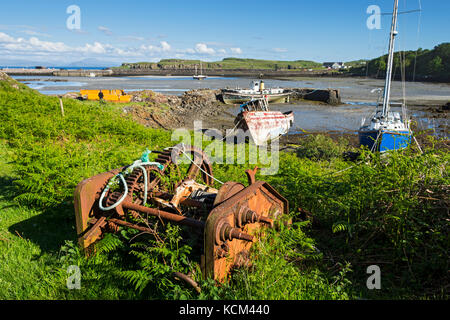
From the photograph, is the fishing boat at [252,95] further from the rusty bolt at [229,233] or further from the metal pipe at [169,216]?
the rusty bolt at [229,233]

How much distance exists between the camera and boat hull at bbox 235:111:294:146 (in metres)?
21.5

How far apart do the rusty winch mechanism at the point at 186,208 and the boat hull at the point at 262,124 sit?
16949 mm

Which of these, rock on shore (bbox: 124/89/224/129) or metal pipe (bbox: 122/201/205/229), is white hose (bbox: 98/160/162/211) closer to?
metal pipe (bbox: 122/201/205/229)

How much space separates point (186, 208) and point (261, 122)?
18.6 meters

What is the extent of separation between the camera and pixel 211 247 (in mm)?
3045

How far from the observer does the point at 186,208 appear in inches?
173

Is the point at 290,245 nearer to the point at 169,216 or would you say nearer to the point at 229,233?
the point at 229,233

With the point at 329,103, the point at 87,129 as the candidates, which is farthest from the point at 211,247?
the point at 329,103

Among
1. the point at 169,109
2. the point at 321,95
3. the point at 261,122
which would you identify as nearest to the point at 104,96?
the point at 169,109

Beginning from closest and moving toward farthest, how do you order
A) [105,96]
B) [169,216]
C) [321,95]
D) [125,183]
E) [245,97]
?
[169,216] < [125,183] < [105,96] < [245,97] < [321,95]

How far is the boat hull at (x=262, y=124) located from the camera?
2152 cm

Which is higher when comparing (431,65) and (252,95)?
(431,65)

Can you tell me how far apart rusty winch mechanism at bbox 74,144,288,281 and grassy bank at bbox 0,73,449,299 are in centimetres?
22

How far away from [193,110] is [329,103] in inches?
1061
